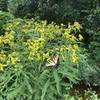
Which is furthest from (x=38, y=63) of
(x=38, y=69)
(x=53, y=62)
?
(x=53, y=62)

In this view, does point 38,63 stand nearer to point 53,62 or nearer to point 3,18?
point 53,62

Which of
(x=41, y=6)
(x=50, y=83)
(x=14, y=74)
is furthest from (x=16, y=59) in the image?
(x=41, y=6)

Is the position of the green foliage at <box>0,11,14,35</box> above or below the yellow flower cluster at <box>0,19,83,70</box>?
below

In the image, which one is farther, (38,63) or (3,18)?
(3,18)

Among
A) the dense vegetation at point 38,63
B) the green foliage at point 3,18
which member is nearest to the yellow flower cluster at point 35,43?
the dense vegetation at point 38,63

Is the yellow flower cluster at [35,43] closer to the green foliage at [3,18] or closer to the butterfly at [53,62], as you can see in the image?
the butterfly at [53,62]

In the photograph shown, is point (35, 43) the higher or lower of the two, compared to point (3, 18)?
Answer: higher

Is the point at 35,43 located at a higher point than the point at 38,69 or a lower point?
higher

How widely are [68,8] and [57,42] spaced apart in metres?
2.96

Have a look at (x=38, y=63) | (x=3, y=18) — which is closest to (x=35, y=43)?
(x=38, y=63)

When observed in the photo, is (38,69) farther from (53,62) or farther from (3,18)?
(3,18)

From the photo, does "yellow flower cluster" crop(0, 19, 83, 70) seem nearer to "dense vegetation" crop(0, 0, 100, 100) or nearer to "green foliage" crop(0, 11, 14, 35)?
"dense vegetation" crop(0, 0, 100, 100)

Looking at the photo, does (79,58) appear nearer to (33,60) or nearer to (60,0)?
(33,60)

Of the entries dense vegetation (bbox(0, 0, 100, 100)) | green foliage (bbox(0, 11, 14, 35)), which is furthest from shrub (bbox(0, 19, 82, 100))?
green foliage (bbox(0, 11, 14, 35))
